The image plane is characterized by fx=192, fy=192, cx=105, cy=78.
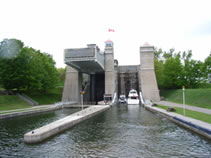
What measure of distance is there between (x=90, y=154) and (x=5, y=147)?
4.74m

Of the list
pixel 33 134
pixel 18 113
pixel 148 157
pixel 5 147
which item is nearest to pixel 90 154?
pixel 148 157

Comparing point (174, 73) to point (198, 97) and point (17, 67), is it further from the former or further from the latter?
point (17, 67)

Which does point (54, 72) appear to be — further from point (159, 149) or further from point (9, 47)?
point (159, 149)

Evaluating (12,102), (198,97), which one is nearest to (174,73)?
(198,97)

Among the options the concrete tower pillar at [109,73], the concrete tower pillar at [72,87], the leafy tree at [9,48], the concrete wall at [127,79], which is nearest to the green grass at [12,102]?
the leafy tree at [9,48]

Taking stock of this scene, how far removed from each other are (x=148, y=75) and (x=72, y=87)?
1825 centimetres

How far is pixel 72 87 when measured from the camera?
45.4 m

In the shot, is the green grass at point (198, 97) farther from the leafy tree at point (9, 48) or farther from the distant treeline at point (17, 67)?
the leafy tree at point (9, 48)

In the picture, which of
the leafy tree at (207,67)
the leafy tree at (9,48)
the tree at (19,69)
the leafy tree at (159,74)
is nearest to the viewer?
the leafy tree at (207,67)

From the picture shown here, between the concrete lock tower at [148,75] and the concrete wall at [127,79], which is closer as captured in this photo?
the concrete lock tower at [148,75]

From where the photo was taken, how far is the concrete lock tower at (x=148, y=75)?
43.9 metres

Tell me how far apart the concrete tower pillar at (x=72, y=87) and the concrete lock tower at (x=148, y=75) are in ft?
49.6

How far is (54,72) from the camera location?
44.7 metres

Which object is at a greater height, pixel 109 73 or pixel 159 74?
pixel 159 74
